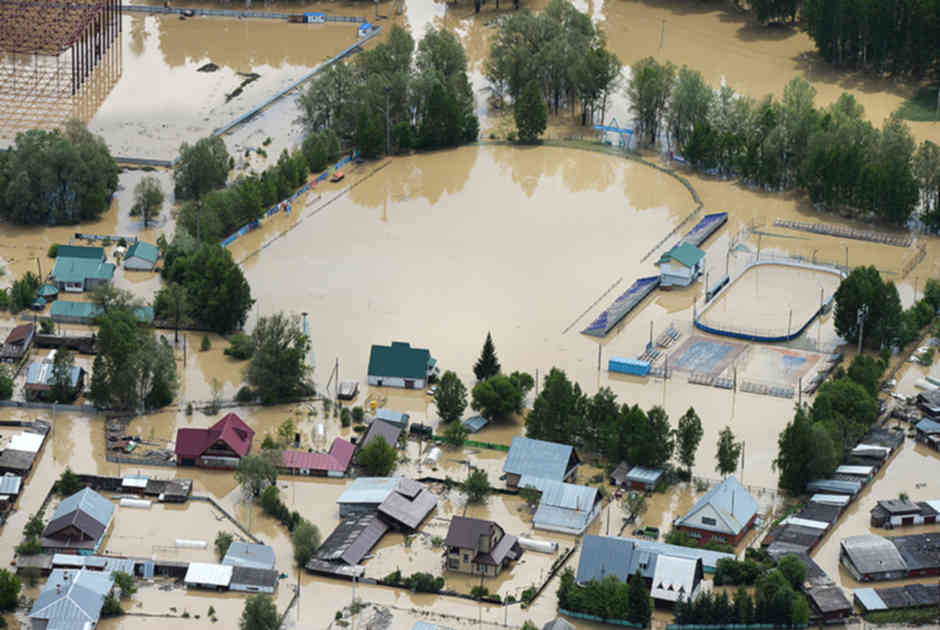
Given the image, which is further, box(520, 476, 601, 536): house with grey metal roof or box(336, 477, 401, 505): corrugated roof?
box(336, 477, 401, 505): corrugated roof

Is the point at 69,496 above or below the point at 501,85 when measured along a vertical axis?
below

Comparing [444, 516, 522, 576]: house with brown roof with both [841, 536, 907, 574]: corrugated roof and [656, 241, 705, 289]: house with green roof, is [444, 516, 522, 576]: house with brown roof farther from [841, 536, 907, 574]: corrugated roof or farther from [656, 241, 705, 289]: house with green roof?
[656, 241, 705, 289]: house with green roof

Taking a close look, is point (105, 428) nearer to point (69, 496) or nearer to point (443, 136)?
point (69, 496)

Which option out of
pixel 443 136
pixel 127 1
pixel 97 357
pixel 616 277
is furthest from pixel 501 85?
pixel 97 357

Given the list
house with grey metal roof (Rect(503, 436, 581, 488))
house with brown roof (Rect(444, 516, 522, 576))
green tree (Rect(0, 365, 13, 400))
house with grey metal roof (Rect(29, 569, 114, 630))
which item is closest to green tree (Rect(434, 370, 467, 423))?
house with grey metal roof (Rect(503, 436, 581, 488))

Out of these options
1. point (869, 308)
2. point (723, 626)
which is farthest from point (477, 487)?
point (869, 308)

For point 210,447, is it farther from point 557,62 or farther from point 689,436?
point 557,62

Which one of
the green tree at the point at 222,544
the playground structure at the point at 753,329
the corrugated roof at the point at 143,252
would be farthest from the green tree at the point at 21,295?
the playground structure at the point at 753,329
